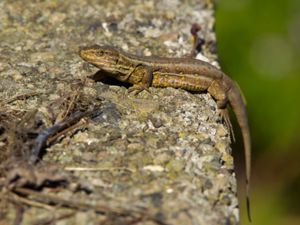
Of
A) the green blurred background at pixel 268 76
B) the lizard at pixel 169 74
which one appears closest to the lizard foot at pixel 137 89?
the lizard at pixel 169 74

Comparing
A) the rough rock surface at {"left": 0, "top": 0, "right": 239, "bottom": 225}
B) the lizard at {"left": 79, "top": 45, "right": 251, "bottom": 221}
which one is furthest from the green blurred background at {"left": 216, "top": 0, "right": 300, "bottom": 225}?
the lizard at {"left": 79, "top": 45, "right": 251, "bottom": 221}

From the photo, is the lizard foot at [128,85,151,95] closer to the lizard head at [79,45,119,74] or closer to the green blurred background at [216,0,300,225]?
the lizard head at [79,45,119,74]

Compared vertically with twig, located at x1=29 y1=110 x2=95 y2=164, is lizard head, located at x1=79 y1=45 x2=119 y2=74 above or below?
below

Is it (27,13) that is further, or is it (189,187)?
(27,13)

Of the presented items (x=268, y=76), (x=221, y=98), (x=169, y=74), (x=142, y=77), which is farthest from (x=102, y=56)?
(x=268, y=76)

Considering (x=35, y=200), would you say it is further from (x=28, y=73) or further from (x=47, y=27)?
(x=47, y=27)

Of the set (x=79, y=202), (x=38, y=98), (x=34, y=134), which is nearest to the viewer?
(x=79, y=202)

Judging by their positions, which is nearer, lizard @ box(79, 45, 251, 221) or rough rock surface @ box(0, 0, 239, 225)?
rough rock surface @ box(0, 0, 239, 225)

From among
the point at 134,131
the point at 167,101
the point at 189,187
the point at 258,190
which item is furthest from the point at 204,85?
the point at 258,190
